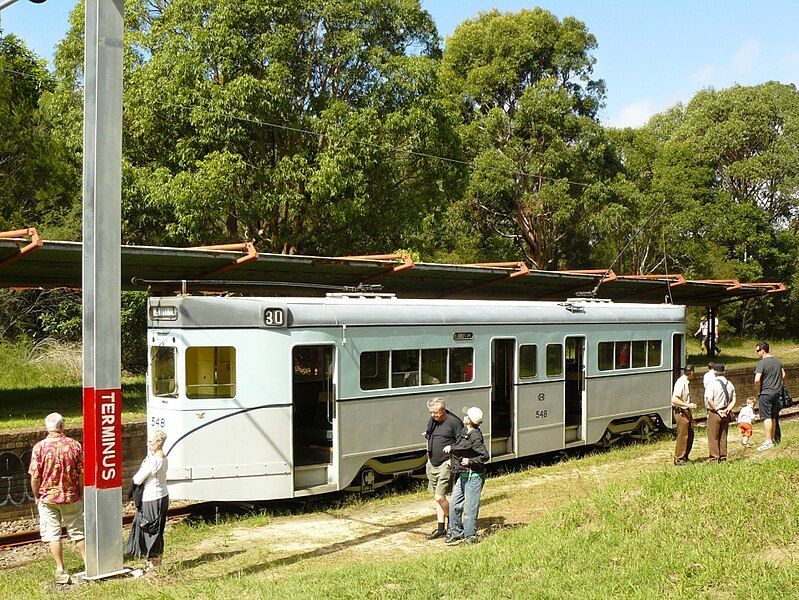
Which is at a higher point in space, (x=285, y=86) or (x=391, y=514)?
(x=285, y=86)

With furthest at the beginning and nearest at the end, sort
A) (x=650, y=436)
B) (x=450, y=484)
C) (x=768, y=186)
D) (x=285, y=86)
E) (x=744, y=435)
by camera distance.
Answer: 1. (x=768, y=186)
2. (x=285, y=86)
3. (x=650, y=436)
4. (x=744, y=435)
5. (x=450, y=484)

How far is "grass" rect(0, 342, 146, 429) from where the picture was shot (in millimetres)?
18781

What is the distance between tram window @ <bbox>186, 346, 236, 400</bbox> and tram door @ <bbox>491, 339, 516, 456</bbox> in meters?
5.51

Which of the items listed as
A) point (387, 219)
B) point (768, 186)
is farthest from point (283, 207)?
point (768, 186)

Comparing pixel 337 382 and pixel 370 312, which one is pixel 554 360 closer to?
pixel 370 312

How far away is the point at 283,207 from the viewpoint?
25.8m

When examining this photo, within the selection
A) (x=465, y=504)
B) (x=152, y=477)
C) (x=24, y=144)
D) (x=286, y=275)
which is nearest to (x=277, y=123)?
(x=286, y=275)

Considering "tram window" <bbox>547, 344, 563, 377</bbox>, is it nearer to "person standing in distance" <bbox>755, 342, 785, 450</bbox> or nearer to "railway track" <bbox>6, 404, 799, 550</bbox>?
"person standing in distance" <bbox>755, 342, 785, 450</bbox>

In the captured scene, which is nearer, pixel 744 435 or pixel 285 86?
pixel 744 435

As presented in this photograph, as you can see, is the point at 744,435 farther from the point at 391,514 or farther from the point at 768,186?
the point at 768,186

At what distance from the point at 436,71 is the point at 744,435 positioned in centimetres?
1324

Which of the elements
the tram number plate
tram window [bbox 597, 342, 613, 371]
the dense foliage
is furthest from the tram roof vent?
the dense foliage

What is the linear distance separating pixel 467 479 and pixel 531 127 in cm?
3086

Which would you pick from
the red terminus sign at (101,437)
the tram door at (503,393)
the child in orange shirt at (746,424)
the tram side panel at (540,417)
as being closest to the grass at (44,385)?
the tram door at (503,393)
